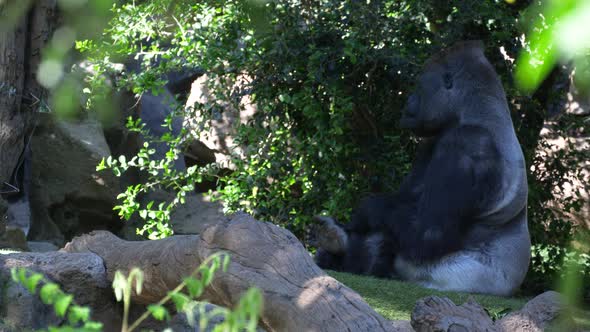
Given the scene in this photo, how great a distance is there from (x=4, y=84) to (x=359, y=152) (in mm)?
3318

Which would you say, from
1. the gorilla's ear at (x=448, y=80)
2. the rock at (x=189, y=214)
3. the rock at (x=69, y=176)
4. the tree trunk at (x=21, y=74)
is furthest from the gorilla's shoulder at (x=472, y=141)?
the rock at (x=69, y=176)

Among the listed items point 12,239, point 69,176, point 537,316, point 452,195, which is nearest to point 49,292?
point 537,316

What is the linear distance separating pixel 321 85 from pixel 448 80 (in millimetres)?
1143

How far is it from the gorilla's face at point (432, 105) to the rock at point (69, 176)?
3.75 metres

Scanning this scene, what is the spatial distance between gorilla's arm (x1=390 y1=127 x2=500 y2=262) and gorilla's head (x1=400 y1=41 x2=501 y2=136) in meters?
0.33

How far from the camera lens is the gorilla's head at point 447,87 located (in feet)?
18.7

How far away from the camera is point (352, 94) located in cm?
672

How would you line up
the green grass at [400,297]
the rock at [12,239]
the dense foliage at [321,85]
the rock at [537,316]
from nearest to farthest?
the rock at [537,316]
the green grass at [400,297]
the rock at [12,239]
the dense foliage at [321,85]

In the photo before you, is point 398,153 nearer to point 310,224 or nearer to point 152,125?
point 310,224

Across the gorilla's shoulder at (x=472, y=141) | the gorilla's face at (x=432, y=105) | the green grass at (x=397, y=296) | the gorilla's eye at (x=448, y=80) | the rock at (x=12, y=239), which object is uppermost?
the gorilla's eye at (x=448, y=80)

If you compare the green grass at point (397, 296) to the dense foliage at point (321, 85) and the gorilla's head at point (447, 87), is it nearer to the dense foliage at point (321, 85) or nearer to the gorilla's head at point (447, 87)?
the gorilla's head at point (447, 87)

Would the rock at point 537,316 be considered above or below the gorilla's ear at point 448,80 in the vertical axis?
below

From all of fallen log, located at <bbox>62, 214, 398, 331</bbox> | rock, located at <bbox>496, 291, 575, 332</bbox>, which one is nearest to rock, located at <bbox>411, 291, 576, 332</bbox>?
rock, located at <bbox>496, 291, 575, 332</bbox>

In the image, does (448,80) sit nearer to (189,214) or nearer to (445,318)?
(445,318)
